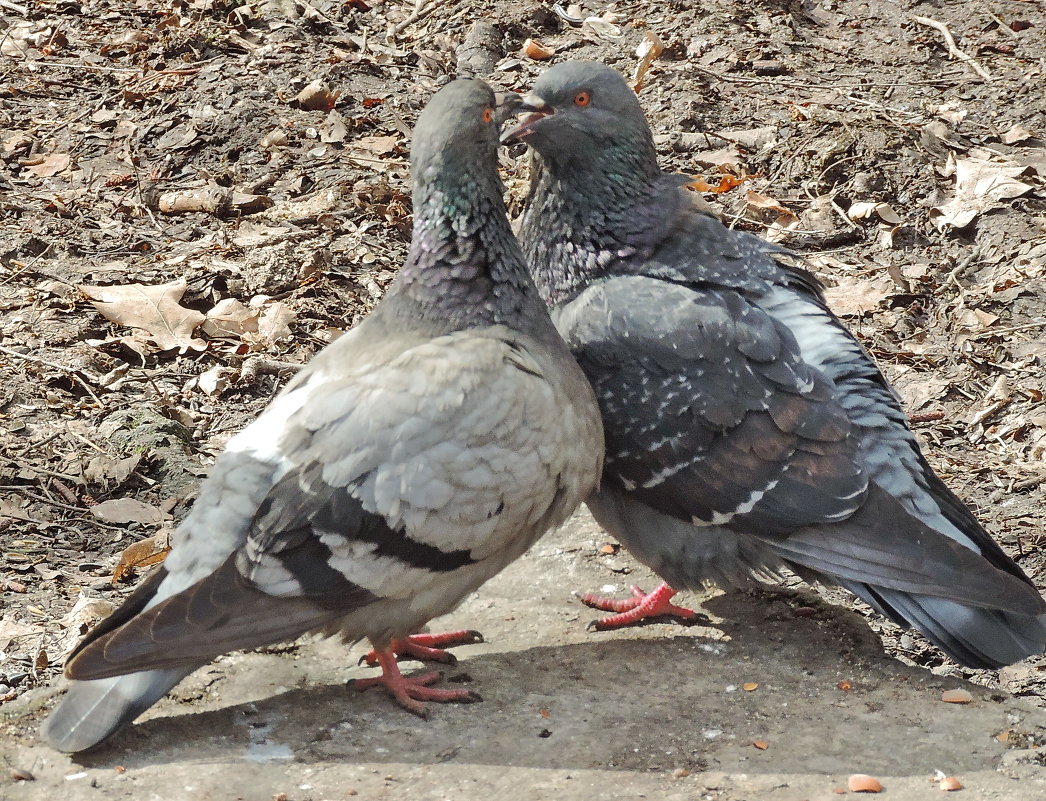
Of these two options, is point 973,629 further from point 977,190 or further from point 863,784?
point 977,190

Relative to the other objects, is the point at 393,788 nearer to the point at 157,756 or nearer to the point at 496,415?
the point at 157,756

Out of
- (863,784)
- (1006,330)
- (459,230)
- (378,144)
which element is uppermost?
(459,230)

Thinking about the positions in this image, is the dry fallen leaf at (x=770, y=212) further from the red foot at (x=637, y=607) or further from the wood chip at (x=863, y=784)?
the wood chip at (x=863, y=784)

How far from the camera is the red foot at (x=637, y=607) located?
4320mm

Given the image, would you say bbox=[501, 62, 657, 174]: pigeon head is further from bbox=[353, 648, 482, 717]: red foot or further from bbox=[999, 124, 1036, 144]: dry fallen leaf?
bbox=[999, 124, 1036, 144]: dry fallen leaf

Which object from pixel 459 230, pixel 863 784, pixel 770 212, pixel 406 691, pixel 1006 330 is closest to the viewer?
pixel 863 784

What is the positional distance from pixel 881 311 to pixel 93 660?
4282 mm

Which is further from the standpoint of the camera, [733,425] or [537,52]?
[537,52]

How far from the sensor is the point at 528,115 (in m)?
4.54

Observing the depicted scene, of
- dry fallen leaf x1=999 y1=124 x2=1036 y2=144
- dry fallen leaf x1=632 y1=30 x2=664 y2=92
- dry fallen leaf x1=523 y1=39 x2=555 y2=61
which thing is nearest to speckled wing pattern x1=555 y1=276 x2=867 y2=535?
dry fallen leaf x1=999 y1=124 x2=1036 y2=144

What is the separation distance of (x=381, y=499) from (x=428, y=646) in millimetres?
852

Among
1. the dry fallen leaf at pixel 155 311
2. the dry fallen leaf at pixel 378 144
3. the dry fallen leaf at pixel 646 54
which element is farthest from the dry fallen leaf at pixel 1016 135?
the dry fallen leaf at pixel 155 311

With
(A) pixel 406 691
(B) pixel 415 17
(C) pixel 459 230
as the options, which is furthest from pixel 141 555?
(B) pixel 415 17

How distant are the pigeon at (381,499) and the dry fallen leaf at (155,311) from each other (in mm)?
1922
